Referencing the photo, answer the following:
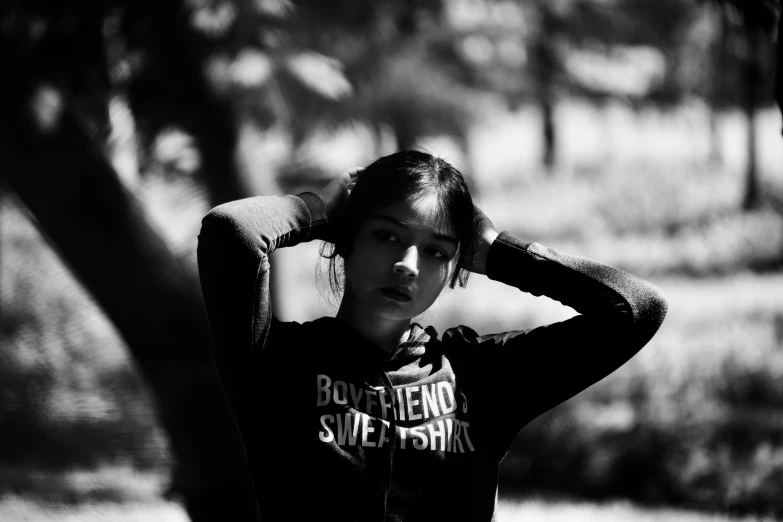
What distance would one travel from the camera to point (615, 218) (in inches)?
215

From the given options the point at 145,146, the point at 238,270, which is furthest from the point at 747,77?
the point at 238,270

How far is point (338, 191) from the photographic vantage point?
1.35m

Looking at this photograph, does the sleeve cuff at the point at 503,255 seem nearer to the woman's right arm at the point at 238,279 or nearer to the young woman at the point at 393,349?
the young woman at the point at 393,349

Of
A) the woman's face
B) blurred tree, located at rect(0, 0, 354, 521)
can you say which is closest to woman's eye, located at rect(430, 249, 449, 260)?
the woman's face

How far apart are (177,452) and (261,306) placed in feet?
5.49

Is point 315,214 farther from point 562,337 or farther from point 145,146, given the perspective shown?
point 145,146

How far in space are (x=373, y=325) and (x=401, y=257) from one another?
131mm

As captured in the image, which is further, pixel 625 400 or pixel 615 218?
pixel 615 218

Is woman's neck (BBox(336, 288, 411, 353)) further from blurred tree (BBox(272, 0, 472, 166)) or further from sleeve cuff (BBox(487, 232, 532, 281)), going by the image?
blurred tree (BBox(272, 0, 472, 166))

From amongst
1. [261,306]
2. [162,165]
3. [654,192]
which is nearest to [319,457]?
[261,306]

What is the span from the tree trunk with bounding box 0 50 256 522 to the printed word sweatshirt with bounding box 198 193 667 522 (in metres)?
1.45

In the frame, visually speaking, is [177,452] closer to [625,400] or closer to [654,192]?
[625,400]

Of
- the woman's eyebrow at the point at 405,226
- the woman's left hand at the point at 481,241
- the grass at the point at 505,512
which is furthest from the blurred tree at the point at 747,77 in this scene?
the woman's eyebrow at the point at 405,226

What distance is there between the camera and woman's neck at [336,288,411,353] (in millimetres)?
1273
